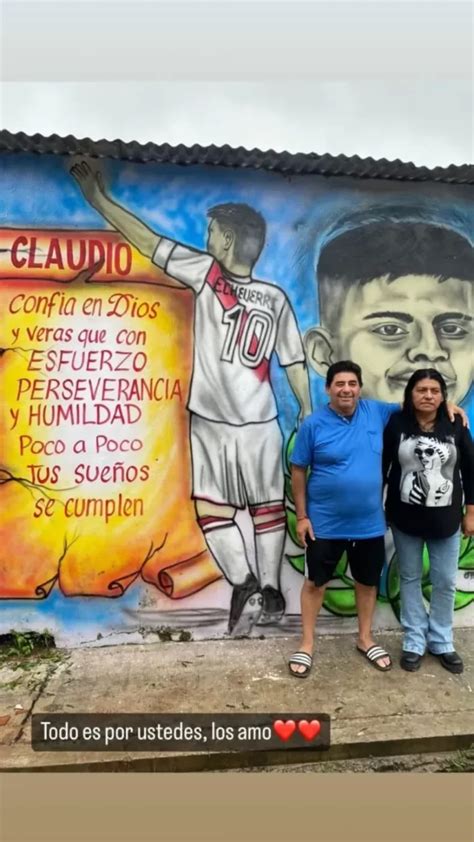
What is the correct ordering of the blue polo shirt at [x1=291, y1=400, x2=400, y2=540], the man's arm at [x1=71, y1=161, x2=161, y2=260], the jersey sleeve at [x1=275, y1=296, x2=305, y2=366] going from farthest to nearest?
the jersey sleeve at [x1=275, y1=296, x2=305, y2=366]
the man's arm at [x1=71, y1=161, x2=161, y2=260]
the blue polo shirt at [x1=291, y1=400, x2=400, y2=540]

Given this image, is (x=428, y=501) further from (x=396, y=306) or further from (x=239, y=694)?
(x=239, y=694)

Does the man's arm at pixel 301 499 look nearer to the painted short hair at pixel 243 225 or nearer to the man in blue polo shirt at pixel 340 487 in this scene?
the man in blue polo shirt at pixel 340 487

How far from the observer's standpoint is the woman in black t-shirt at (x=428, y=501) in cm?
355

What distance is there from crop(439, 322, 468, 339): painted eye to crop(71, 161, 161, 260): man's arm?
6.91ft

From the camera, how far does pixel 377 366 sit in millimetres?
4125

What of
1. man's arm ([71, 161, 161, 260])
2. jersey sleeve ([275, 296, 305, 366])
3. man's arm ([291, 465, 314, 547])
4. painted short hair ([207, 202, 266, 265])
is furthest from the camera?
jersey sleeve ([275, 296, 305, 366])

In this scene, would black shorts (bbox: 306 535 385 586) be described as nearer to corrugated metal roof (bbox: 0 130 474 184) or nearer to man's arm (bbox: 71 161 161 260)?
man's arm (bbox: 71 161 161 260)

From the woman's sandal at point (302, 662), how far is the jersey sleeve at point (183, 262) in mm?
2475

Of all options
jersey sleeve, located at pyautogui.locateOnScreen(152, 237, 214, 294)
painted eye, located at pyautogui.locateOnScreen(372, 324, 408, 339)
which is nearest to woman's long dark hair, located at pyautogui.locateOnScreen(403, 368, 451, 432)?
painted eye, located at pyautogui.locateOnScreen(372, 324, 408, 339)

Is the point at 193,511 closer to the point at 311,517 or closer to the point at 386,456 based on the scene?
the point at 311,517

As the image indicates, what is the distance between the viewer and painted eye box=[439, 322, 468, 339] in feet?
13.7

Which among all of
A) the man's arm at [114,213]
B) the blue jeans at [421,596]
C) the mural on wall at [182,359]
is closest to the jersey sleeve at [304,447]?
the mural on wall at [182,359]

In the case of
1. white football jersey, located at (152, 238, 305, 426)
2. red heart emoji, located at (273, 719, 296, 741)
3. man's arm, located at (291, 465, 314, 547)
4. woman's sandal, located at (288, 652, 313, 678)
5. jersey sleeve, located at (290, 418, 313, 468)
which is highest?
white football jersey, located at (152, 238, 305, 426)

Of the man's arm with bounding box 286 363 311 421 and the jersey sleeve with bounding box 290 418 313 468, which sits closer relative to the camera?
the jersey sleeve with bounding box 290 418 313 468
